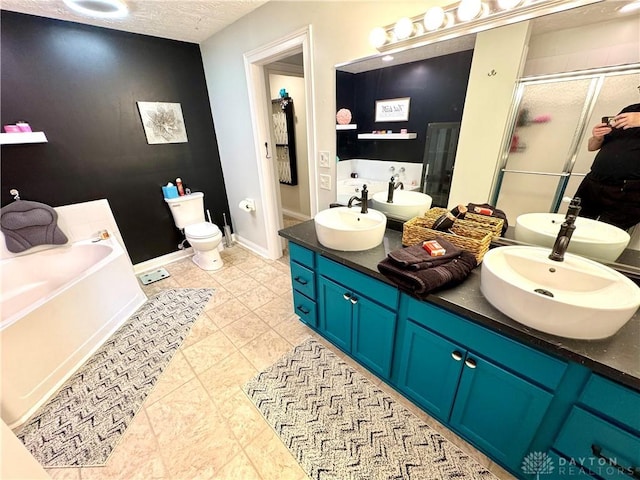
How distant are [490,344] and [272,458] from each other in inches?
44.3

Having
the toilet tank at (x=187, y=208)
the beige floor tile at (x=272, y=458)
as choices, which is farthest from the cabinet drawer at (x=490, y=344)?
the toilet tank at (x=187, y=208)

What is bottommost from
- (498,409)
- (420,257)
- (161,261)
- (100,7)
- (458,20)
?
(161,261)

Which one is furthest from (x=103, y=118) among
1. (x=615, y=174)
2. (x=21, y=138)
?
(x=615, y=174)

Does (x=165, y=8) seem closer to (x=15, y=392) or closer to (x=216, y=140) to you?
(x=216, y=140)

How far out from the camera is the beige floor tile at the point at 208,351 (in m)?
1.71

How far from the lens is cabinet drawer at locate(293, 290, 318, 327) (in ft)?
5.79

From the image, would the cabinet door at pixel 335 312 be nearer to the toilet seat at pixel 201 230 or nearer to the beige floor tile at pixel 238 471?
the beige floor tile at pixel 238 471

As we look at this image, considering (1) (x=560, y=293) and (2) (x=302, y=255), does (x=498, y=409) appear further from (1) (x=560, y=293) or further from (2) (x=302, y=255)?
(2) (x=302, y=255)

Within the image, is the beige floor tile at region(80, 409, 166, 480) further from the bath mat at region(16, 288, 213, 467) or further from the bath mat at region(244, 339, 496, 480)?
the bath mat at region(244, 339, 496, 480)

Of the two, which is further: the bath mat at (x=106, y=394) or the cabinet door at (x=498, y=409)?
the bath mat at (x=106, y=394)

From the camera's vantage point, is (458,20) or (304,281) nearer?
(458,20)

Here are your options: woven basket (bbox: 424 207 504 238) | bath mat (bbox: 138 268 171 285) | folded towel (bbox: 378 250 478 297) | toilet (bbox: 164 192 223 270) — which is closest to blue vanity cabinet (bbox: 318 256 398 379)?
folded towel (bbox: 378 250 478 297)

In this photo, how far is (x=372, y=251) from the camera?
4.52ft

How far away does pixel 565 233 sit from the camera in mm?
969
